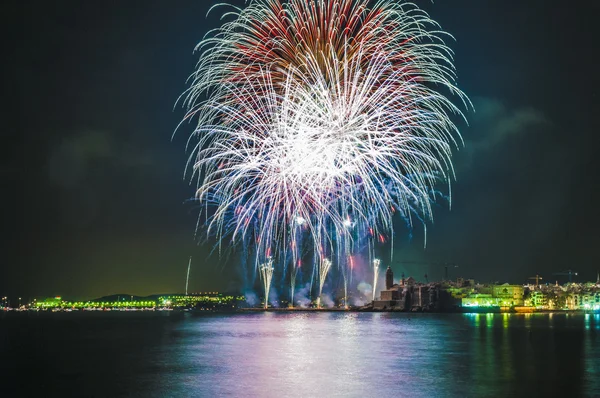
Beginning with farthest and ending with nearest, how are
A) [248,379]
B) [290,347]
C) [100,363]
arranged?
[290,347] → [100,363] → [248,379]

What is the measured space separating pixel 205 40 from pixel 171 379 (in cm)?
1738

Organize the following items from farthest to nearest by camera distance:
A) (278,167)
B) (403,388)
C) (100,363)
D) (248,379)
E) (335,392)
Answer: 1. (100,363)
2. (278,167)
3. (248,379)
4. (403,388)
5. (335,392)

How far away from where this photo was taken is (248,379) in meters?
29.7

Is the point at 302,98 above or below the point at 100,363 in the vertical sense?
above

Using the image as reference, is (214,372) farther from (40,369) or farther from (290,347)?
(290,347)

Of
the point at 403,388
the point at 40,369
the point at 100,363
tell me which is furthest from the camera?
the point at 100,363

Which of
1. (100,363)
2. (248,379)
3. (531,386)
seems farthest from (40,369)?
(531,386)

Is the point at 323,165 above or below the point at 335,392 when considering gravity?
above

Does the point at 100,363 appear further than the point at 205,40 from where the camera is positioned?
Yes

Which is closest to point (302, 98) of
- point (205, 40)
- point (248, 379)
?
point (205, 40)

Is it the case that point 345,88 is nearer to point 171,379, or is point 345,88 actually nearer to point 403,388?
point 403,388

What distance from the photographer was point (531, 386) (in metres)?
27.7

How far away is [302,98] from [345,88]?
2.28 meters

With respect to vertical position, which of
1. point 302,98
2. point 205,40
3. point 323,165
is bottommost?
point 323,165
